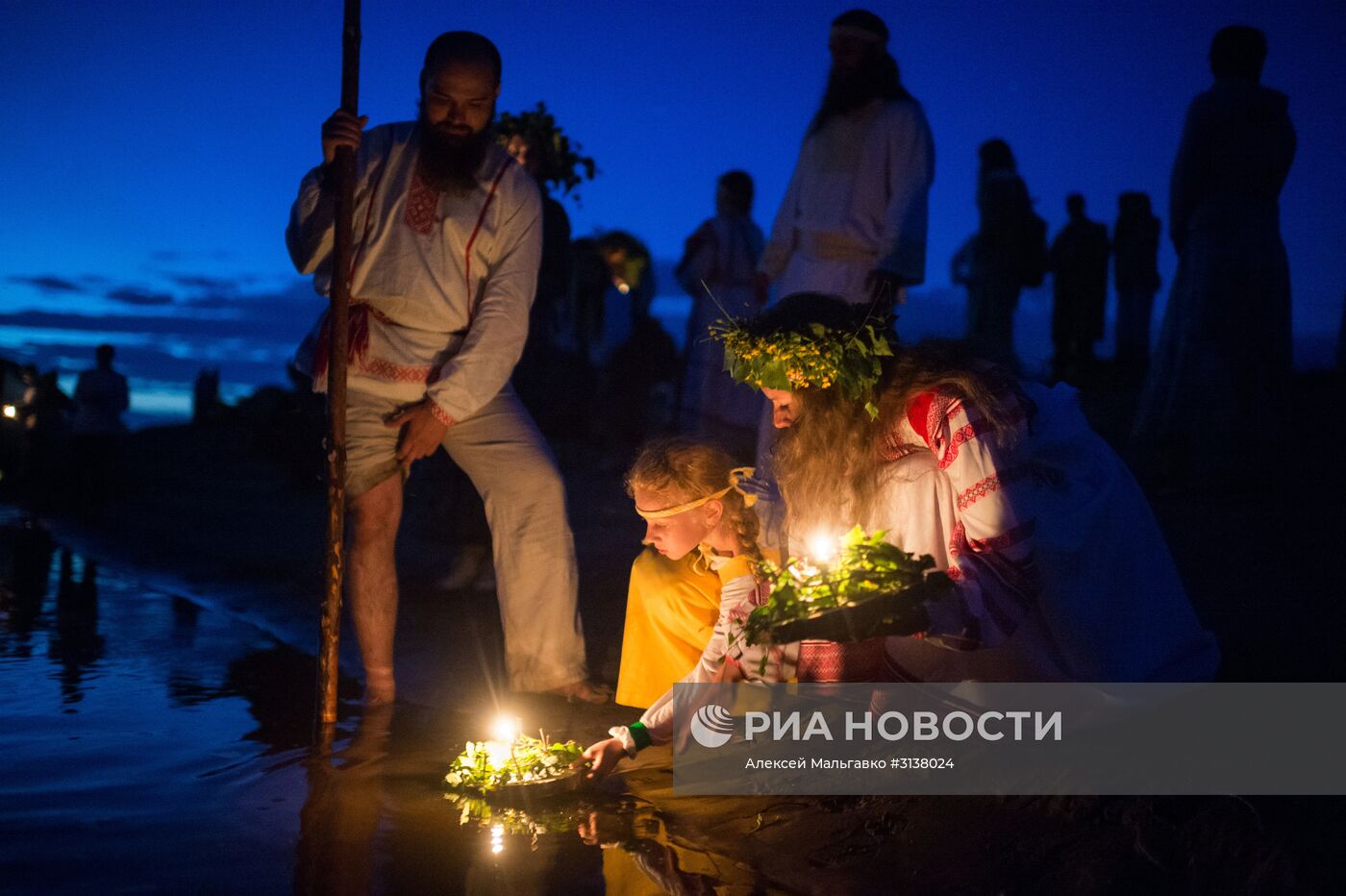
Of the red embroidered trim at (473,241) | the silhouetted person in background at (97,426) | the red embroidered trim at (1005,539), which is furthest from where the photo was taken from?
the silhouetted person in background at (97,426)

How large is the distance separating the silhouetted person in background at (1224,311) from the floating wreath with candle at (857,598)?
5285 mm

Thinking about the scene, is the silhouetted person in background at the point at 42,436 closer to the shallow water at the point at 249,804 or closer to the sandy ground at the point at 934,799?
the sandy ground at the point at 934,799

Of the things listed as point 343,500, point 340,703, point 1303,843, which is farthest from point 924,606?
point 340,703

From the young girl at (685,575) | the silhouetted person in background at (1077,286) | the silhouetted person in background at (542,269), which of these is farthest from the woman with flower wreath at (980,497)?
the silhouetted person in background at (1077,286)

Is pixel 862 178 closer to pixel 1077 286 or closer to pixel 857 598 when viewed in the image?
pixel 857 598

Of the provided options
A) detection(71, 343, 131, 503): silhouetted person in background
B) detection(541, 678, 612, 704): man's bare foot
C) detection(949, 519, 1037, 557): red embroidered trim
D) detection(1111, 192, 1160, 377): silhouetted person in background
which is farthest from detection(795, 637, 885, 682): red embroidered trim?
detection(71, 343, 131, 503): silhouetted person in background

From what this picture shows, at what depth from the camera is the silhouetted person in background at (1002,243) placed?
1133 cm

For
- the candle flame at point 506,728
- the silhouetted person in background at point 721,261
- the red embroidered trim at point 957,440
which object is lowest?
the candle flame at point 506,728

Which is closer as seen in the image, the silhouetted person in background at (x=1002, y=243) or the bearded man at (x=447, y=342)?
the bearded man at (x=447, y=342)

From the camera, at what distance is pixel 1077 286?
13852 millimetres

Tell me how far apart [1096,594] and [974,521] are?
408 millimetres

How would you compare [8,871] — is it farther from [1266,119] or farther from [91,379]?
[91,379]

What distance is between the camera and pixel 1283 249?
814 centimetres

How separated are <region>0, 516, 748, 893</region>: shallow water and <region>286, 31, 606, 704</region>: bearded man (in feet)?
1.76
